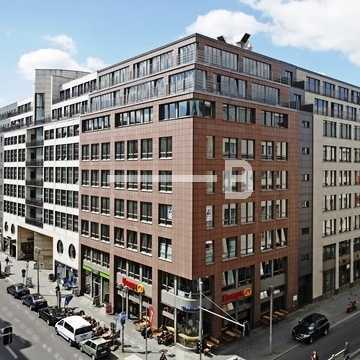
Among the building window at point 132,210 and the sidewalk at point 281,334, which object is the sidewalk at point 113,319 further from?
the building window at point 132,210

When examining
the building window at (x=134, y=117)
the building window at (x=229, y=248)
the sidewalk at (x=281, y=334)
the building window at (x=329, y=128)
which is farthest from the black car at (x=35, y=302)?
the building window at (x=329, y=128)

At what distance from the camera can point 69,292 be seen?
193ft

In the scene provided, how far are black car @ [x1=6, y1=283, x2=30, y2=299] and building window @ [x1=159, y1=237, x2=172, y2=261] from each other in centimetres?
2420

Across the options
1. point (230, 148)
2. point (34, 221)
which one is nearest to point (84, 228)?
point (34, 221)

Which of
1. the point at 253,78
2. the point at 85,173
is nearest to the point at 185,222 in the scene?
the point at 253,78

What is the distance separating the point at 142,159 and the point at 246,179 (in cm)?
1137

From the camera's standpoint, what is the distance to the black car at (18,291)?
56.3 m

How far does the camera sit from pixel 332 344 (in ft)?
137

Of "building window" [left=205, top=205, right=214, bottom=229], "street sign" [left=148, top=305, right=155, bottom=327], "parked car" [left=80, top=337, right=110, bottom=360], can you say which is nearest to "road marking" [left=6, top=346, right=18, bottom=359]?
"parked car" [left=80, top=337, right=110, bottom=360]

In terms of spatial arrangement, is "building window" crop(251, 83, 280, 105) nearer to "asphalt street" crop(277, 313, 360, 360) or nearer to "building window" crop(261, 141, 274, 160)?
"building window" crop(261, 141, 274, 160)

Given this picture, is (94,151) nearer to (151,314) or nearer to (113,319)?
(113,319)

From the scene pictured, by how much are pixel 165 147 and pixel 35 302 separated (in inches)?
1007

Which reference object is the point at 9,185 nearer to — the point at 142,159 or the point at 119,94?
the point at 119,94

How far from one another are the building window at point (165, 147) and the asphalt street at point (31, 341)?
20364 millimetres
